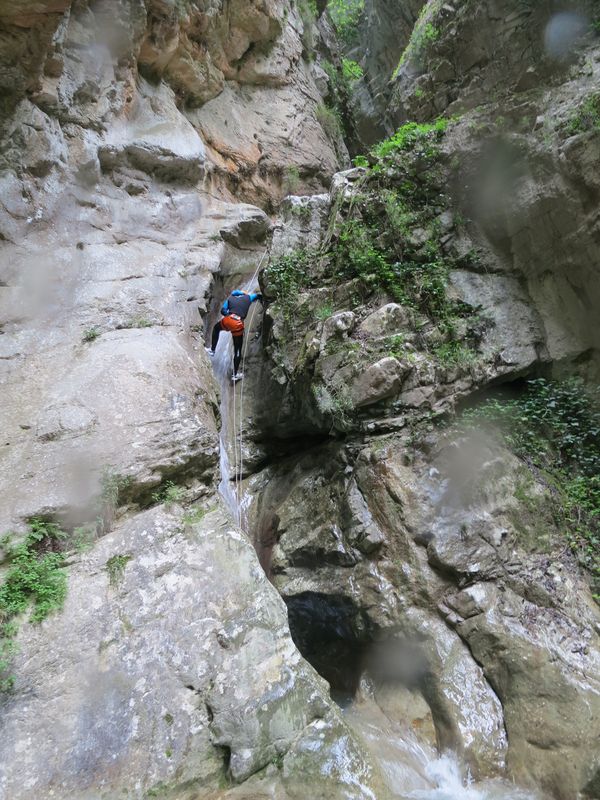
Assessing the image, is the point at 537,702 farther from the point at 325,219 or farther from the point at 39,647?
the point at 325,219

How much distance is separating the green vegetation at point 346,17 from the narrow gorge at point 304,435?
13162 millimetres

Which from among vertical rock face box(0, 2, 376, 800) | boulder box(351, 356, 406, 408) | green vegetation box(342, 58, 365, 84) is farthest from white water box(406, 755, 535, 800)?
green vegetation box(342, 58, 365, 84)

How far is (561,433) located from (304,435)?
4.13 m

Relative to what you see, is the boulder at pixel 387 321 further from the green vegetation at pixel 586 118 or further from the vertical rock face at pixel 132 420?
the green vegetation at pixel 586 118

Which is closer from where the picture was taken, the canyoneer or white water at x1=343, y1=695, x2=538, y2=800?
white water at x1=343, y1=695, x2=538, y2=800

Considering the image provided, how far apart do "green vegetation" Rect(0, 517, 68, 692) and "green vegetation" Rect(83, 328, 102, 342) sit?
132 inches

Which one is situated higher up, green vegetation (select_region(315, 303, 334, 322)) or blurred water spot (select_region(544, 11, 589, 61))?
blurred water spot (select_region(544, 11, 589, 61))

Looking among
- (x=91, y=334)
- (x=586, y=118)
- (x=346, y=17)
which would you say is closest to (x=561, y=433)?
(x=586, y=118)

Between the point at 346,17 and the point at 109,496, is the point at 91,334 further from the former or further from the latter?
the point at 346,17

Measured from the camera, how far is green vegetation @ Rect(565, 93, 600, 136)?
7.04 metres

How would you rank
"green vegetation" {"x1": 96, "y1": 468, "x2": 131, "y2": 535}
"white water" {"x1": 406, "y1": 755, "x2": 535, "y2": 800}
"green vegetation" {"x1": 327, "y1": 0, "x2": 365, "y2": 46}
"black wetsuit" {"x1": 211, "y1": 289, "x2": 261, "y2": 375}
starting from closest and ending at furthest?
"white water" {"x1": 406, "y1": 755, "x2": 535, "y2": 800} → "green vegetation" {"x1": 96, "y1": 468, "x2": 131, "y2": 535} → "black wetsuit" {"x1": 211, "y1": 289, "x2": 261, "y2": 375} → "green vegetation" {"x1": 327, "y1": 0, "x2": 365, "y2": 46}

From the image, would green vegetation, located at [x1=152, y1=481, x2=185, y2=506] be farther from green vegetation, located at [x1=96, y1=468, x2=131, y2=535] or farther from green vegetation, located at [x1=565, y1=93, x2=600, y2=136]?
green vegetation, located at [x1=565, y1=93, x2=600, y2=136]

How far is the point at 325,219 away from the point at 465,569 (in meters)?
8.23

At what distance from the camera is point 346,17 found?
22.7 metres
